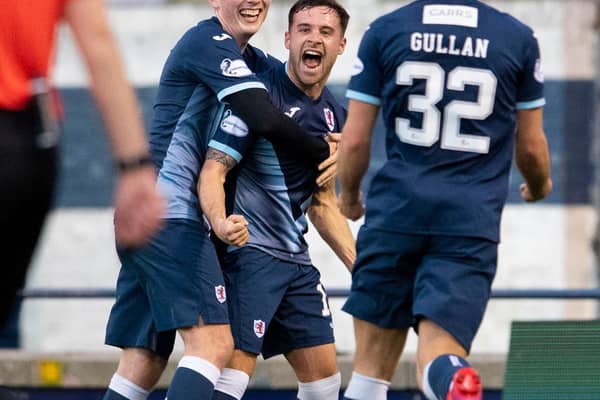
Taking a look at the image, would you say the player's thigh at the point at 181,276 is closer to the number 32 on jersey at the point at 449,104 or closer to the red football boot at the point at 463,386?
the number 32 on jersey at the point at 449,104

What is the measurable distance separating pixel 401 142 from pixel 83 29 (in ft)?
5.84

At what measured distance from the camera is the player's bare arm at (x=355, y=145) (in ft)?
16.5

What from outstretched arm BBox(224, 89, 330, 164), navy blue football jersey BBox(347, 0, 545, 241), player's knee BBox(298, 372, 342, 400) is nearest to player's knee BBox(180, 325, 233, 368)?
player's knee BBox(298, 372, 342, 400)

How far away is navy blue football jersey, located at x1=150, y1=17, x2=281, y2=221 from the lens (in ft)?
18.4

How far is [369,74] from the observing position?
16.4 feet

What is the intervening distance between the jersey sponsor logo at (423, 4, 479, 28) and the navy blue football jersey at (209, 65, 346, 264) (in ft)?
3.62

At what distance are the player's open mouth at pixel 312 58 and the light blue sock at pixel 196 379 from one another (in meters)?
1.41

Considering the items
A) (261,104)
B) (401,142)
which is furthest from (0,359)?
(401,142)

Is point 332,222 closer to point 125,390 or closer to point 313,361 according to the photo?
point 313,361

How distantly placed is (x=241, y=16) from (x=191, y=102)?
44 centimetres

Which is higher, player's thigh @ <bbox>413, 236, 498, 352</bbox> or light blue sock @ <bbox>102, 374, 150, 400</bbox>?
player's thigh @ <bbox>413, 236, 498, 352</bbox>

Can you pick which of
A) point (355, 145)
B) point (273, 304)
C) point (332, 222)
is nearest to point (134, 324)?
point (273, 304)

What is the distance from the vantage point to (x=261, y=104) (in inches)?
221

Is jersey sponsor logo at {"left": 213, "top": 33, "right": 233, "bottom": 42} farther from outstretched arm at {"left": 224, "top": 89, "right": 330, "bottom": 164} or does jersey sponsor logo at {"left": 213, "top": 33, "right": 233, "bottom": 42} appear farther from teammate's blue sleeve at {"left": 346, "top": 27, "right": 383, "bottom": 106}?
teammate's blue sleeve at {"left": 346, "top": 27, "right": 383, "bottom": 106}
